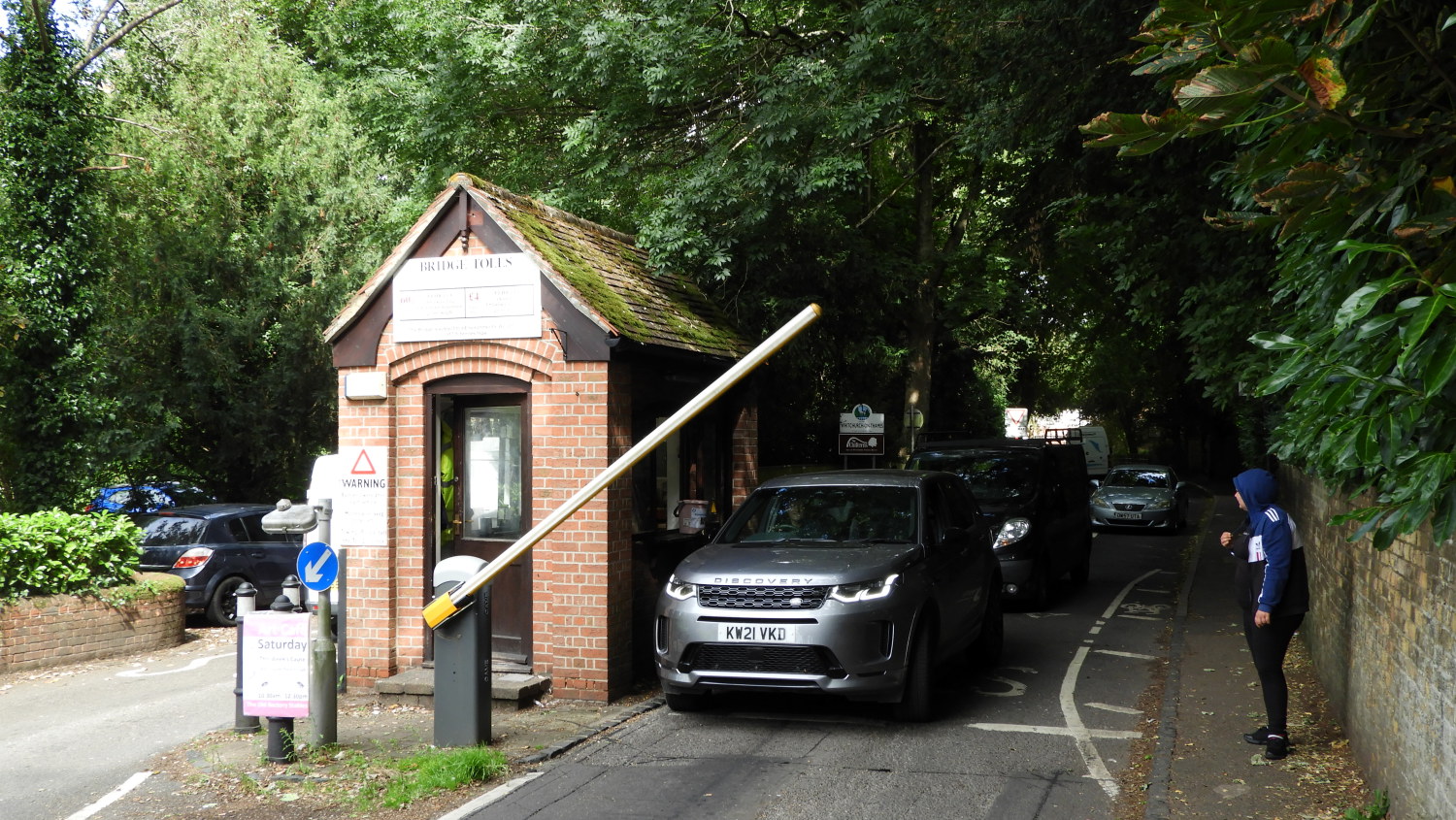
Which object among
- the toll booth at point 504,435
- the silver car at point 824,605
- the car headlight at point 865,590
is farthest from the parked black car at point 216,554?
the car headlight at point 865,590

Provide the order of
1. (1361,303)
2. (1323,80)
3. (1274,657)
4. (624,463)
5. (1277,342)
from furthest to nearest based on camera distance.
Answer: (1274,657) < (624,463) < (1277,342) < (1323,80) < (1361,303)

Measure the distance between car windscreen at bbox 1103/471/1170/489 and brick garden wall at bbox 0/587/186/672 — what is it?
69.8 ft

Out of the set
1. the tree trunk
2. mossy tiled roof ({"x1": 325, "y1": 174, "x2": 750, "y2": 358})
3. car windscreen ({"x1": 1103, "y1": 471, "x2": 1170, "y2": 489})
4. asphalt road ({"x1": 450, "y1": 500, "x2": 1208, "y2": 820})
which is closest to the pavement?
asphalt road ({"x1": 450, "y1": 500, "x2": 1208, "y2": 820})

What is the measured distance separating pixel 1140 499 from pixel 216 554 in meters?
19.7

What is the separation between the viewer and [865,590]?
776 centimetres

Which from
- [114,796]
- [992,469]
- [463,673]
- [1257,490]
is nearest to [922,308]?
[992,469]

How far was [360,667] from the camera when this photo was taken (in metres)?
9.72

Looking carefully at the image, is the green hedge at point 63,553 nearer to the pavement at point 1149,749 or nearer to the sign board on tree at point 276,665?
the pavement at point 1149,749

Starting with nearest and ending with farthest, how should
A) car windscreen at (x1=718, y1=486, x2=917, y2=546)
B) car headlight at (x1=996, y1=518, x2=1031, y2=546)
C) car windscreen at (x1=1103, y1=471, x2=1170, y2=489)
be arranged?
car windscreen at (x1=718, y1=486, x2=917, y2=546) < car headlight at (x1=996, y1=518, x2=1031, y2=546) < car windscreen at (x1=1103, y1=471, x2=1170, y2=489)

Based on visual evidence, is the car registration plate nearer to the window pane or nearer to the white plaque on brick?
the window pane

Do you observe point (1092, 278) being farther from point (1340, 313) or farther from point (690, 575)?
point (1340, 313)

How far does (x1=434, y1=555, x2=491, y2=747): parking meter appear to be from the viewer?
24.7 ft

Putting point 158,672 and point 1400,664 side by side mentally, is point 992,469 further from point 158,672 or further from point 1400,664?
point 158,672

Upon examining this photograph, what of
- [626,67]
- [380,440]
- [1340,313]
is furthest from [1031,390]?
[1340,313]
